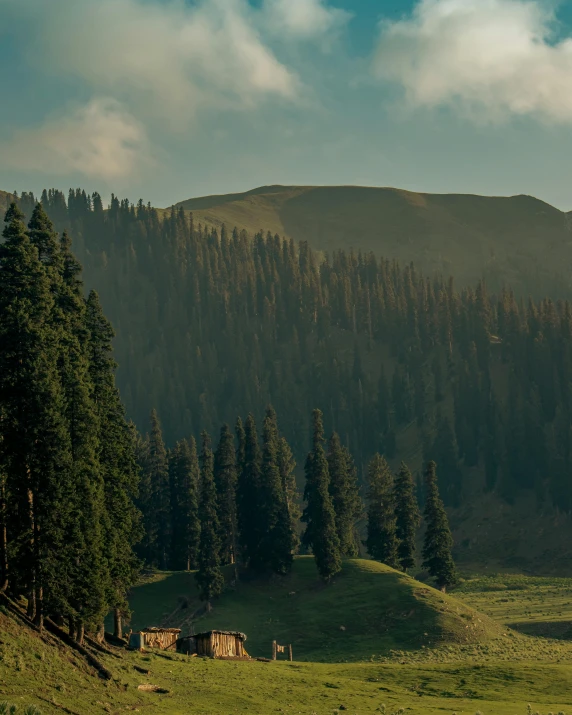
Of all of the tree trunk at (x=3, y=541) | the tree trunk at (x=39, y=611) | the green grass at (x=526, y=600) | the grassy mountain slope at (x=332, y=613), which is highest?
the tree trunk at (x=3, y=541)

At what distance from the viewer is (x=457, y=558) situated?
173m

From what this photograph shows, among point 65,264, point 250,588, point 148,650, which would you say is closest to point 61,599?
point 148,650

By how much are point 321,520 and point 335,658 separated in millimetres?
24898

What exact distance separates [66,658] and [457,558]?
12964cm

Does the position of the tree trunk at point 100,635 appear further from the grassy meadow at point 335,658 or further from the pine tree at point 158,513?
the pine tree at point 158,513

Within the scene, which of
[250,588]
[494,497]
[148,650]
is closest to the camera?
[148,650]

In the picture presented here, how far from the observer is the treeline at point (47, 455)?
51969 millimetres

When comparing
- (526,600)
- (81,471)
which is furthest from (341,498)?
(81,471)

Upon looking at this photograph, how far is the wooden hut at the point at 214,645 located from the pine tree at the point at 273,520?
117 feet

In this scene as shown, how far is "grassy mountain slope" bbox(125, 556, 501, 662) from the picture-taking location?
90000 millimetres

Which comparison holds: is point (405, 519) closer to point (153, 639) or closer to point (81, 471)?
point (153, 639)

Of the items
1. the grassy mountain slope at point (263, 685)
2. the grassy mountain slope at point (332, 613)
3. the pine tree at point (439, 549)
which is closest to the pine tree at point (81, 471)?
the grassy mountain slope at point (263, 685)

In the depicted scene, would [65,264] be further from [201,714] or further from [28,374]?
[201,714]

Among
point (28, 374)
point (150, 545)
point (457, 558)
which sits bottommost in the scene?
point (457, 558)
